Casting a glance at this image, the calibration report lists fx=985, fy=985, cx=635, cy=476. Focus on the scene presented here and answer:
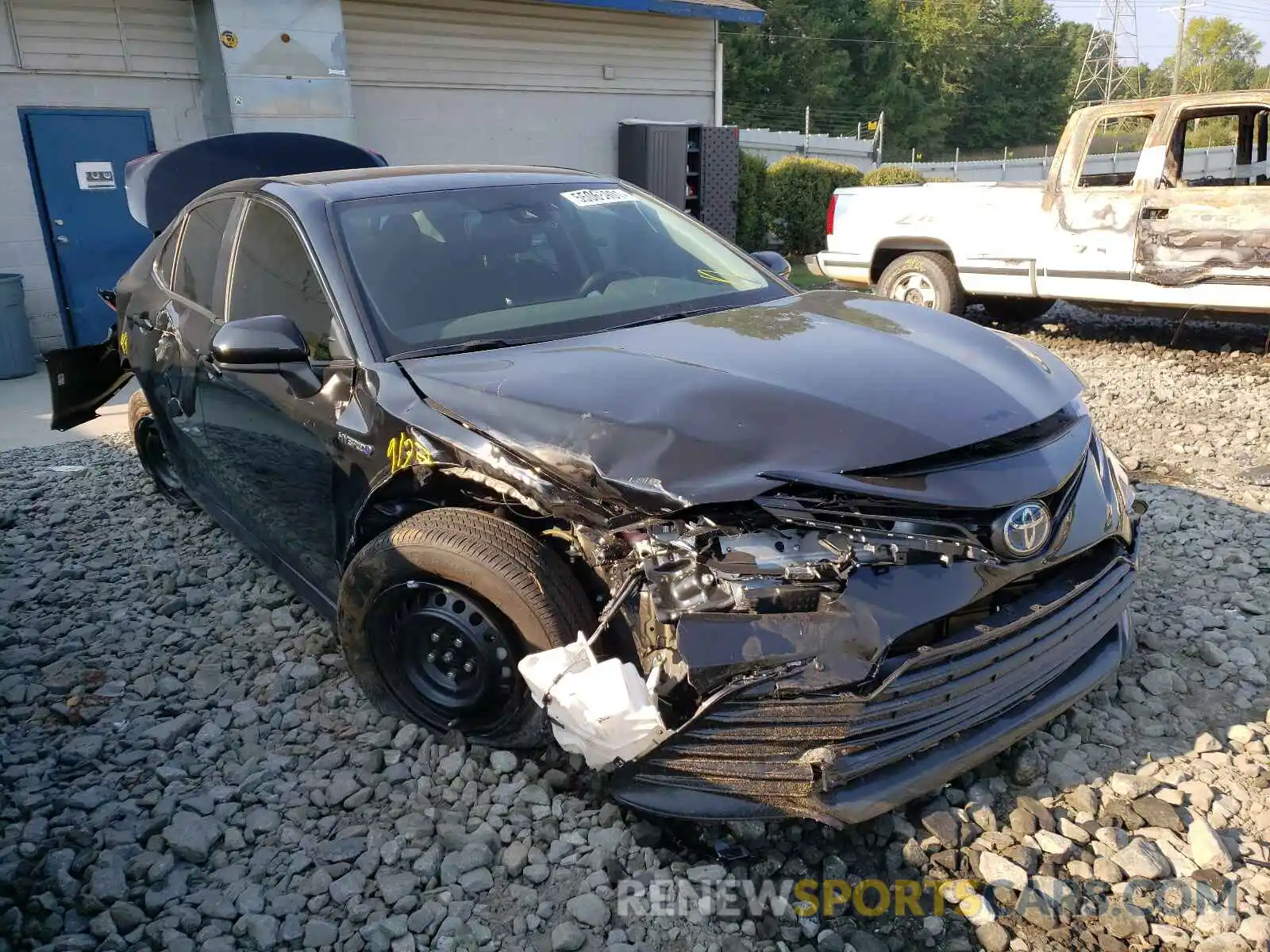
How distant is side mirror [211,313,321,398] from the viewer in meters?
3.08

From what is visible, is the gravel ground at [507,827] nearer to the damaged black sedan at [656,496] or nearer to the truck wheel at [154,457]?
the damaged black sedan at [656,496]

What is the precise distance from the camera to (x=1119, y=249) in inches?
298

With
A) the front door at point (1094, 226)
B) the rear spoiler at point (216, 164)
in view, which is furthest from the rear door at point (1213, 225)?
the rear spoiler at point (216, 164)

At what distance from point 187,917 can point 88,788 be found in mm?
798

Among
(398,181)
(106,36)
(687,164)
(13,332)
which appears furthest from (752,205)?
(398,181)

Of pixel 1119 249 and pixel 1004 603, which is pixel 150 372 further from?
pixel 1119 249

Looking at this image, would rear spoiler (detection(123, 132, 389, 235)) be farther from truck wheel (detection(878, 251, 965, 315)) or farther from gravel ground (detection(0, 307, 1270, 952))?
truck wheel (detection(878, 251, 965, 315))

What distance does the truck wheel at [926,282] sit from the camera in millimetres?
8531

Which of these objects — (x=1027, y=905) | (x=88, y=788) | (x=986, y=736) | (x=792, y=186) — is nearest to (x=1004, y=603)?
(x=986, y=736)

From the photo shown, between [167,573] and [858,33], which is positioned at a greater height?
[858,33]

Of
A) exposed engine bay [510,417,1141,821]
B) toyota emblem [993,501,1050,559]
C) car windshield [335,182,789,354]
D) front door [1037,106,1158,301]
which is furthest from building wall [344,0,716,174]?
toyota emblem [993,501,1050,559]

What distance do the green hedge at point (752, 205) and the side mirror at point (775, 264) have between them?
1094cm

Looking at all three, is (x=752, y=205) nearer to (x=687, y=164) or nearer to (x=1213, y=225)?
(x=687, y=164)

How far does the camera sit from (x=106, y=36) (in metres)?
9.32
